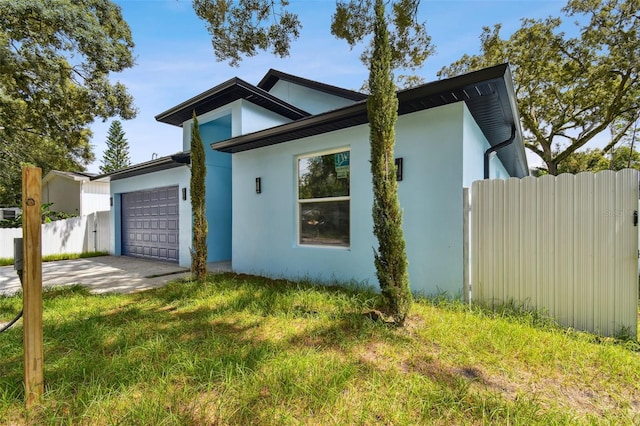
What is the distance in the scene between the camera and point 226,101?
7.77 metres

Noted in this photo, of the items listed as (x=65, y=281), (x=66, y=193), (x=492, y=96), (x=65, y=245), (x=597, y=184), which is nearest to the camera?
(x=597, y=184)

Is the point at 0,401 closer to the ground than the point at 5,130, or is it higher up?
closer to the ground

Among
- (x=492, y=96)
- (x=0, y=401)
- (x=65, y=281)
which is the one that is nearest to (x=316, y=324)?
(x=0, y=401)

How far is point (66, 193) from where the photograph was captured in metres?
15.9

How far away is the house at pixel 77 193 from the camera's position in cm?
1467

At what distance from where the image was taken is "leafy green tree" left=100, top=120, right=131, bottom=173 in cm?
3762

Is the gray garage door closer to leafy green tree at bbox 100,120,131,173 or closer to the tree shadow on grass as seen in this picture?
the tree shadow on grass

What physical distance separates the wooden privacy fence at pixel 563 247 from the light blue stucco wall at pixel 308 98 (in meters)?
6.58

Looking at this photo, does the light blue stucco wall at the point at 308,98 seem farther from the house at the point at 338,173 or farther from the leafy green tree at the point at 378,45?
the leafy green tree at the point at 378,45

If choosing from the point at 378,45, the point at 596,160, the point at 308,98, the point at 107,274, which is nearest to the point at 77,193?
the point at 107,274

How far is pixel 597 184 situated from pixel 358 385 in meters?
3.52

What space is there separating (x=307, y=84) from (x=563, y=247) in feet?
28.6

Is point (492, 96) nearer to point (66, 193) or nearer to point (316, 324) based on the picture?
point (316, 324)

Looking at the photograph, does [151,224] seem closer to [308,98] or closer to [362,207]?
[308,98]
